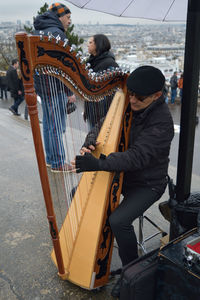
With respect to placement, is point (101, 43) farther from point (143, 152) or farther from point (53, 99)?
point (143, 152)

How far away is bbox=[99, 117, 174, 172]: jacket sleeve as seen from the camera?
1715 mm

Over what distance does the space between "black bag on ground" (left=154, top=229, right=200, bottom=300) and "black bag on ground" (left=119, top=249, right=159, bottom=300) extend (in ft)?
0.12

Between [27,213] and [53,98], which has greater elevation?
[53,98]

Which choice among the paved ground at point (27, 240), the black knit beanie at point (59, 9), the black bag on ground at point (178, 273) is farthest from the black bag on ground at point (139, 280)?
the black knit beanie at point (59, 9)

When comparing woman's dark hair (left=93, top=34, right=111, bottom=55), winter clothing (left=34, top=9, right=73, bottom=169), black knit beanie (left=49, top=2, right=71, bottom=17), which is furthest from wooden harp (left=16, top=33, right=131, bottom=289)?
black knit beanie (left=49, top=2, right=71, bottom=17)

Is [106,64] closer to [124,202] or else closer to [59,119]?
[59,119]

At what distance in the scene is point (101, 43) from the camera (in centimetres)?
297

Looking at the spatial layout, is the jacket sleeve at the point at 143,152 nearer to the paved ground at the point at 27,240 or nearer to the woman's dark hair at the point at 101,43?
the paved ground at the point at 27,240

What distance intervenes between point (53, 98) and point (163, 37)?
101676 mm

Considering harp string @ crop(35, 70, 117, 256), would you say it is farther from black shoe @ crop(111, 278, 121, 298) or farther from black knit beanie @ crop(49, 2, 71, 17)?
black knit beanie @ crop(49, 2, 71, 17)

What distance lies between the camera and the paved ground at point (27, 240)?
6.21 ft

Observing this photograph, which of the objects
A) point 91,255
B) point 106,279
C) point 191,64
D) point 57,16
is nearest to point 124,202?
point 91,255

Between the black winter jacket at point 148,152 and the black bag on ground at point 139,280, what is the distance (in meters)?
0.51

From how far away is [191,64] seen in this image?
160 centimetres
